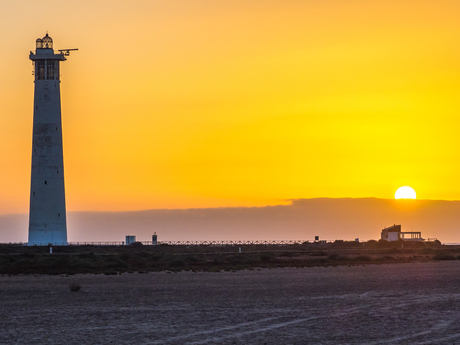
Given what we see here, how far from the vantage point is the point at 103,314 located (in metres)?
22.0

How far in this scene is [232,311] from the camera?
22578 millimetres

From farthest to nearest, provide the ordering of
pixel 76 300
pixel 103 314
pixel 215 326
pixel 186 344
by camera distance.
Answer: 1. pixel 76 300
2. pixel 103 314
3. pixel 215 326
4. pixel 186 344

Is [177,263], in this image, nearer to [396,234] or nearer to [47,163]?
[47,163]

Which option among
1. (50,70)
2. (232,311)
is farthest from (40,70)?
(232,311)

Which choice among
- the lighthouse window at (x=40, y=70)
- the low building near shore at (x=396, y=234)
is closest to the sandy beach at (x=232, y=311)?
the lighthouse window at (x=40, y=70)

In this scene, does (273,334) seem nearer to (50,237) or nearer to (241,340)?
(241,340)

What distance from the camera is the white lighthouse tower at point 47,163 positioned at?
68.3m

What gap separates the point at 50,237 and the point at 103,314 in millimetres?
49705

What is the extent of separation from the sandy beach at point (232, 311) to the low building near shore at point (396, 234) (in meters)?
81.6

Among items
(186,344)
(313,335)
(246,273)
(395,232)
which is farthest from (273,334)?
(395,232)

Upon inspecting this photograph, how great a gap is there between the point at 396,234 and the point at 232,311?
99681 mm

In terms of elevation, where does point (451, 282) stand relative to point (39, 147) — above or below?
below

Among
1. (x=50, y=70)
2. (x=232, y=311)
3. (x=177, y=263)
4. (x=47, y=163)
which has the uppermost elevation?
(x=50, y=70)

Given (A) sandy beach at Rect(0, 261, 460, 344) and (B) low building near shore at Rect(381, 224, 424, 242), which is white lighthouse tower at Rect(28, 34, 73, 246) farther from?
(B) low building near shore at Rect(381, 224, 424, 242)
